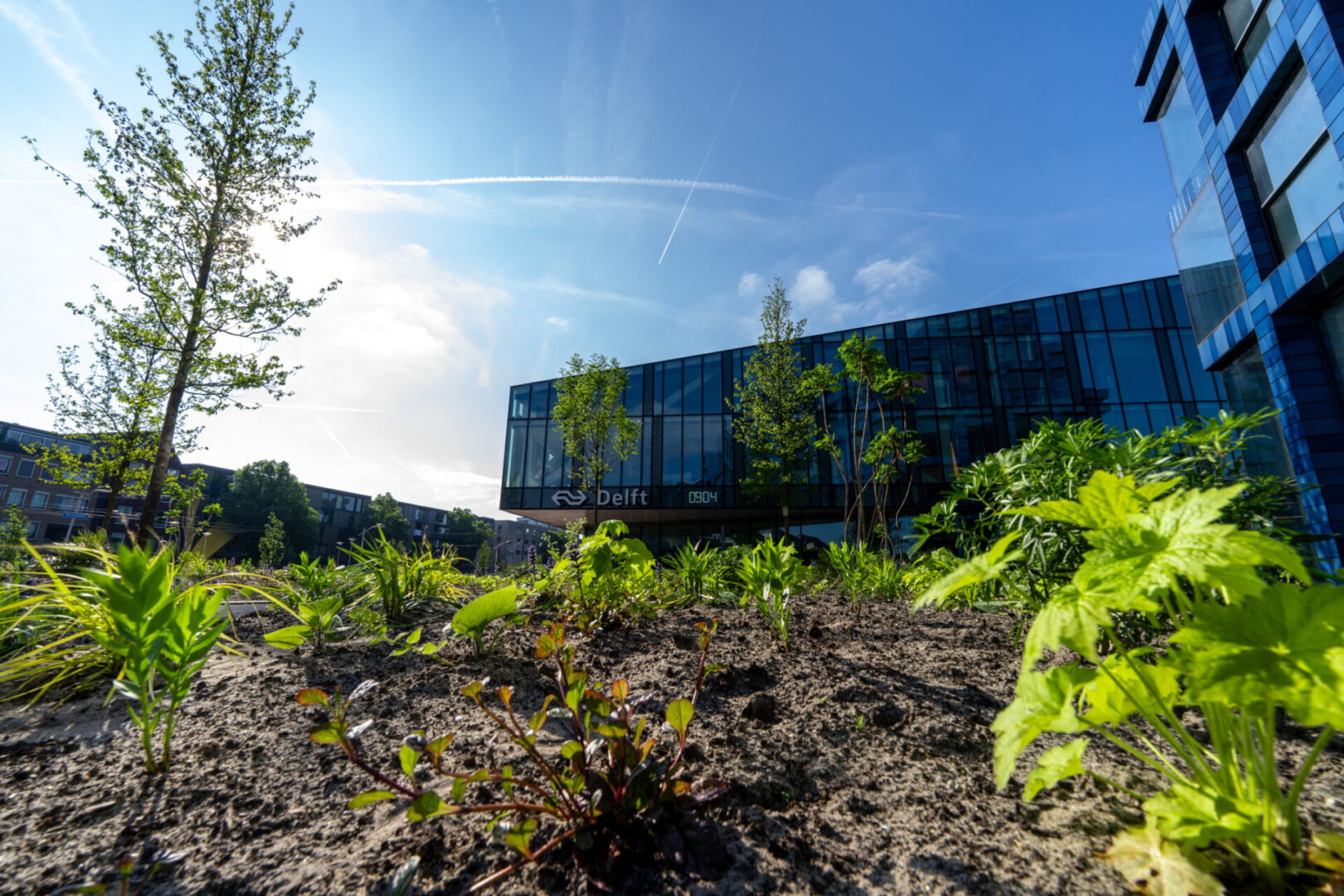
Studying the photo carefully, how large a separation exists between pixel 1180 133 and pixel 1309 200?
4.15 m

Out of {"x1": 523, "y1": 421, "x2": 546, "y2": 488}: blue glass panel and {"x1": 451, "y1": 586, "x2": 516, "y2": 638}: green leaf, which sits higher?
{"x1": 523, "y1": 421, "x2": 546, "y2": 488}: blue glass panel

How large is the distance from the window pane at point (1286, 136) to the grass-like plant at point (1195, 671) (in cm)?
951

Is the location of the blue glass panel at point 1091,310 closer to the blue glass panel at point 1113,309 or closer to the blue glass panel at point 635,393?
the blue glass panel at point 1113,309

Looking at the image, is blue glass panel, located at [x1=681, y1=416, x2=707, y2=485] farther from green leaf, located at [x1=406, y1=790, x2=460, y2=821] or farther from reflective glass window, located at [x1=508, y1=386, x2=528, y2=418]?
green leaf, located at [x1=406, y1=790, x2=460, y2=821]

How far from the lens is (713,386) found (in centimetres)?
1973

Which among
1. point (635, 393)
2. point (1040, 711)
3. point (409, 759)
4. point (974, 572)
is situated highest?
point (635, 393)

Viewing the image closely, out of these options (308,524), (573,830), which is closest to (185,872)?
(573,830)

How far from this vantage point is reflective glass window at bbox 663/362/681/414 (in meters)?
20.0

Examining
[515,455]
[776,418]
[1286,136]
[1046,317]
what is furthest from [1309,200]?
[515,455]

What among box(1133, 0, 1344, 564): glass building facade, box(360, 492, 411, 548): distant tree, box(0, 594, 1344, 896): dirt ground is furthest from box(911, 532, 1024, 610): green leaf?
box(360, 492, 411, 548): distant tree

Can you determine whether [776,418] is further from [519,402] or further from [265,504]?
[265,504]

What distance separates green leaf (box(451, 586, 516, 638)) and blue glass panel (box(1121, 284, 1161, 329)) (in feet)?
78.1

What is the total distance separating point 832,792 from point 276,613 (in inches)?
155

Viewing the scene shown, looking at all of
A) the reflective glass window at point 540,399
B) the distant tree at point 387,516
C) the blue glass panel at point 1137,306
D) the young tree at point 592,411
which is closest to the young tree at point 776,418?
the young tree at point 592,411
